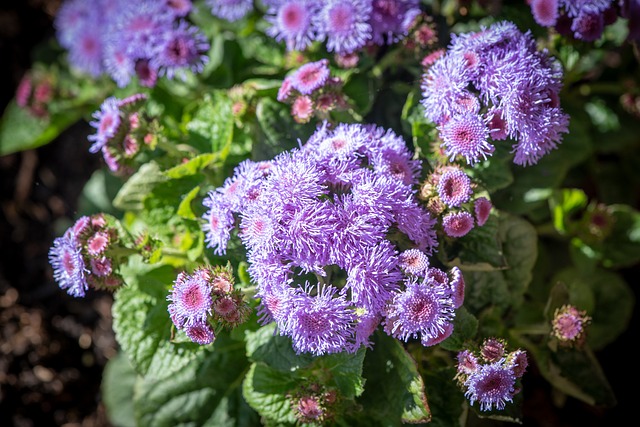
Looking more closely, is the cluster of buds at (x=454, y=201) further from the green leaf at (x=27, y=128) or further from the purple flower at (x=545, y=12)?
the green leaf at (x=27, y=128)

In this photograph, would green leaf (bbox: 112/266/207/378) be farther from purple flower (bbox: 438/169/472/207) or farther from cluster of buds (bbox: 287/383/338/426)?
purple flower (bbox: 438/169/472/207)

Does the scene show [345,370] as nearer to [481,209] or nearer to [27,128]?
[481,209]

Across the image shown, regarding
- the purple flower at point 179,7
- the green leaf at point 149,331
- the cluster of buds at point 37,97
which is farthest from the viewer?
the cluster of buds at point 37,97

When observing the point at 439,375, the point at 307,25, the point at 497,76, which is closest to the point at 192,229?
the point at 307,25

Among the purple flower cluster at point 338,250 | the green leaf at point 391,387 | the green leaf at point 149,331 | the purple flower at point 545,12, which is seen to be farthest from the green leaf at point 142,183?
the purple flower at point 545,12

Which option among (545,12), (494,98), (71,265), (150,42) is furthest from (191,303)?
(545,12)

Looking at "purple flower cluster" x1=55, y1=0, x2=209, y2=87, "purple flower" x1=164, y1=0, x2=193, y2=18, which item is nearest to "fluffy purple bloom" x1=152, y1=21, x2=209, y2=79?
"purple flower cluster" x1=55, y1=0, x2=209, y2=87
